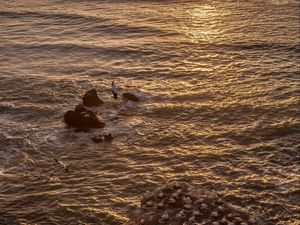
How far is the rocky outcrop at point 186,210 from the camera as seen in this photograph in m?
15.8

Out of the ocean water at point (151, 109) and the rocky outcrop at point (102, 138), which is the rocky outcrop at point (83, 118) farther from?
the rocky outcrop at point (102, 138)

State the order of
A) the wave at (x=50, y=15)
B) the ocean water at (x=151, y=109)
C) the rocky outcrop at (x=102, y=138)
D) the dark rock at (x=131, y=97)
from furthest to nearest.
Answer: the wave at (x=50, y=15) → the dark rock at (x=131, y=97) → the rocky outcrop at (x=102, y=138) → the ocean water at (x=151, y=109)

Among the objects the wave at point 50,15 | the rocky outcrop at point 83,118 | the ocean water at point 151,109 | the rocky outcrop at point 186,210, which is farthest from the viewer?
the wave at point 50,15

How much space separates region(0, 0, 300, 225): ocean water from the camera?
17797 mm

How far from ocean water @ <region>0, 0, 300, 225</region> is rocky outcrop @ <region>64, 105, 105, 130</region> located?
583 millimetres

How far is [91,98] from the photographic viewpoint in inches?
974

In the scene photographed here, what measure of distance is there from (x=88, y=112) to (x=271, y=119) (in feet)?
30.4

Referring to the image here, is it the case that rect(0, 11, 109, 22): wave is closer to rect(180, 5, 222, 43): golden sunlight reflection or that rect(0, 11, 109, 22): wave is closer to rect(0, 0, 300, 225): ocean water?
rect(0, 0, 300, 225): ocean water

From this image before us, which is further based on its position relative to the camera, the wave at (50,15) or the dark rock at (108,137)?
the wave at (50,15)

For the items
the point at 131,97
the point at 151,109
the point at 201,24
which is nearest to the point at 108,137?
the point at 151,109

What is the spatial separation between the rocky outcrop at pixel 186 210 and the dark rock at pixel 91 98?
28.3 ft

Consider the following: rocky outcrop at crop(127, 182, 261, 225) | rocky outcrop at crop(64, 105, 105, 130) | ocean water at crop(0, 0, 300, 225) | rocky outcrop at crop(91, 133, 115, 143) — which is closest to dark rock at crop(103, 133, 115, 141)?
rocky outcrop at crop(91, 133, 115, 143)

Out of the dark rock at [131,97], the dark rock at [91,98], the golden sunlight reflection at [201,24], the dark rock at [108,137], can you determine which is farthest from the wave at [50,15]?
the dark rock at [108,137]

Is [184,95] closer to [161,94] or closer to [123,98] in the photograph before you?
[161,94]
